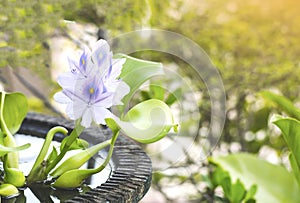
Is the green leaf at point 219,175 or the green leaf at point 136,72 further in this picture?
the green leaf at point 219,175

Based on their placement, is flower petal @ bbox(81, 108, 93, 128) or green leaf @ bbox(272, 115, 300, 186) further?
green leaf @ bbox(272, 115, 300, 186)

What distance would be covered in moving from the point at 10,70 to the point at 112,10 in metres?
0.32

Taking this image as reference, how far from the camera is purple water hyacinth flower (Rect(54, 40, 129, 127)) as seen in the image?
1.71ft

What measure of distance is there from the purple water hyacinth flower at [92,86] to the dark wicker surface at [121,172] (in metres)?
0.08

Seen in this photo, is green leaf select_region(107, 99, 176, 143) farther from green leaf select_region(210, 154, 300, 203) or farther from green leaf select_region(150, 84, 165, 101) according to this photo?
green leaf select_region(210, 154, 300, 203)

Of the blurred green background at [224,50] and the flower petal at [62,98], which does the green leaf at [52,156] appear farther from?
the blurred green background at [224,50]

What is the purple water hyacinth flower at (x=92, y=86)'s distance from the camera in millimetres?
521

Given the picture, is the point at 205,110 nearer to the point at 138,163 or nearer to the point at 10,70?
the point at 10,70

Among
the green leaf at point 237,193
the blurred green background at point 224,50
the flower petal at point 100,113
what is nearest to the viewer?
the flower petal at point 100,113

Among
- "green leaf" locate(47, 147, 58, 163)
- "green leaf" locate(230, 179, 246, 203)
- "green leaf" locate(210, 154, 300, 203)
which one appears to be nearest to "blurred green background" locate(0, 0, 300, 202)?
"green leaf" locate(210, 154, 300, 203)

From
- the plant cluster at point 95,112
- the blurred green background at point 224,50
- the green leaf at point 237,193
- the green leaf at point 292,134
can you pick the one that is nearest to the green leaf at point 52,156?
the plant cluster at point 95,112

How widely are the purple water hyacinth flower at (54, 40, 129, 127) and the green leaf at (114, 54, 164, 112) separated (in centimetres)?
4

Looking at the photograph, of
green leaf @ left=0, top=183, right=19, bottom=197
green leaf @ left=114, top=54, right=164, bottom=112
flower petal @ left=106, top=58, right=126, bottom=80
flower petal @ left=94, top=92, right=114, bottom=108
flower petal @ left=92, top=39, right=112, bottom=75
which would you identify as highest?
flower petal @ left=92, top=39, right=112, bottom=75

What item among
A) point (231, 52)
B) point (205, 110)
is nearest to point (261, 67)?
point (231, 52)
